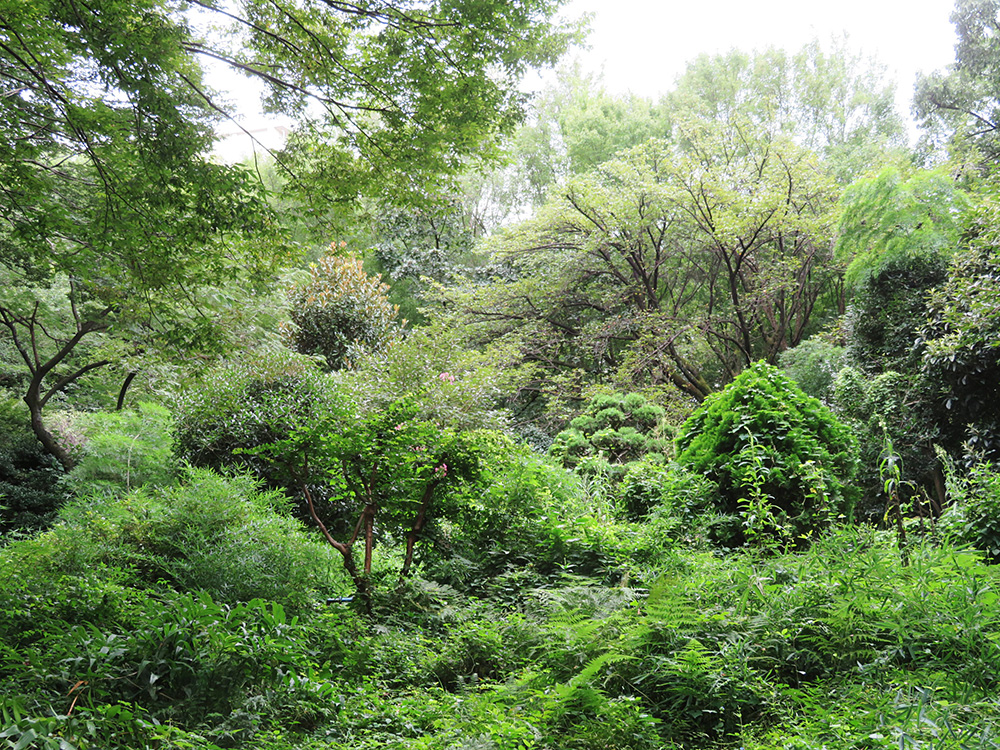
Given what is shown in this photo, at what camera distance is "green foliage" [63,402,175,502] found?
21.7 ft

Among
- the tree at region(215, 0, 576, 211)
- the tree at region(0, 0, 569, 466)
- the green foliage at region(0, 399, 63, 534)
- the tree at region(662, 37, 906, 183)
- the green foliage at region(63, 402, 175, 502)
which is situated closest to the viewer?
the tree at region(0, 0, 569, 466)

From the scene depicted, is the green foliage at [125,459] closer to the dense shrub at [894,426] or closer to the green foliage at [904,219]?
the dense shrub at [894,426]

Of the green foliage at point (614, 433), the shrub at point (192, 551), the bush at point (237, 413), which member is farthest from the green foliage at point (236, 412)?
the green foliage at point (614, 433)

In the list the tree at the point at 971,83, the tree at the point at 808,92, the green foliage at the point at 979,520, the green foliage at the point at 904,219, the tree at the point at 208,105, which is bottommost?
the green foliage at the point at 979,520

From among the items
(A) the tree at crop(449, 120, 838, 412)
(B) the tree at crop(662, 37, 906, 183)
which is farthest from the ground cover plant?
(B) the tree at crop(662, 37, 906, 183)

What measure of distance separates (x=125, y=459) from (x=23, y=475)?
5.13 metres

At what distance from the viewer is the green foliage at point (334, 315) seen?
12.0 meters

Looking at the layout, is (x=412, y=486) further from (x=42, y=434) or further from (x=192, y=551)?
(x=42, y=434)

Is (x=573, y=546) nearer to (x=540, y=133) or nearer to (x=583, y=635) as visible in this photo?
(x=583, y=635)

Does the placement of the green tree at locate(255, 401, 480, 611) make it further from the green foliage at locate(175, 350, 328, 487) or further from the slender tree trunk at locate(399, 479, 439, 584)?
the green foliage at locate(175, 350, 328, 487)

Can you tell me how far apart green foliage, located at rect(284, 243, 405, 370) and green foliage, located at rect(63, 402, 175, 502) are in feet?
15.5

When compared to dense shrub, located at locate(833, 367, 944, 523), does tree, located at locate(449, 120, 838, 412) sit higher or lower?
higher

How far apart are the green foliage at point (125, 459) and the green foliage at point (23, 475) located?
6.85 ft

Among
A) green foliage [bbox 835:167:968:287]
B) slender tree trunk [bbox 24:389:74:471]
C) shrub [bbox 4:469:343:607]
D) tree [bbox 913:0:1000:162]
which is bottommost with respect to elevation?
shrub [bbox 4:469:343:607]
